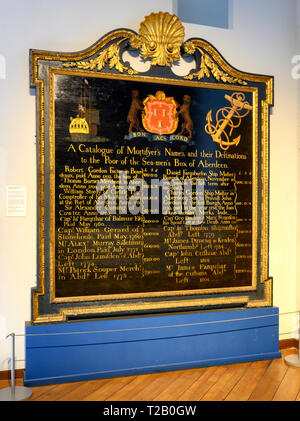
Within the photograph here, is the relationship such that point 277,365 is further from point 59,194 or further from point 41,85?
point 41,85

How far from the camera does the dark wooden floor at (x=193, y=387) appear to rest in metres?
3.49

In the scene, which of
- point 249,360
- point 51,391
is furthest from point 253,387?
point 51,391

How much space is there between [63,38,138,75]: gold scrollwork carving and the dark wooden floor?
3002 millimetres

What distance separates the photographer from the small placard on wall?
3.92 meters

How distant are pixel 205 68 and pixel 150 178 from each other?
132 centimetres

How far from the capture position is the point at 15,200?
393cm

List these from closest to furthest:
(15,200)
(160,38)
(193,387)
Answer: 1. (193,387)
2. (15,200)
3. (160,38)

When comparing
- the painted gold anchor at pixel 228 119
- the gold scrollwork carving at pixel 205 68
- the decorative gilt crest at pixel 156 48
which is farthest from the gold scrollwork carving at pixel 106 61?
the painted gold anchor at pixel 228 119

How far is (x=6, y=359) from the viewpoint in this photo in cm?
392

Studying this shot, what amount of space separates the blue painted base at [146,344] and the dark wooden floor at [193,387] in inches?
4.2

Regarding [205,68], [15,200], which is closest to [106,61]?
[205,68]

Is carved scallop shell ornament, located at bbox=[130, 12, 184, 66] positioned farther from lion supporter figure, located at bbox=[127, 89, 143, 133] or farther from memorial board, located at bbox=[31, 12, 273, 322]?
lion supporter figure, located at bbox=[127, 89, 143, 133]

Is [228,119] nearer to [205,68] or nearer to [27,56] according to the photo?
[205,68]

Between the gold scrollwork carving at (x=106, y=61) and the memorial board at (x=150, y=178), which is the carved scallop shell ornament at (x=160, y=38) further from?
the gold scrollwork carving at (x=106, y=61)
